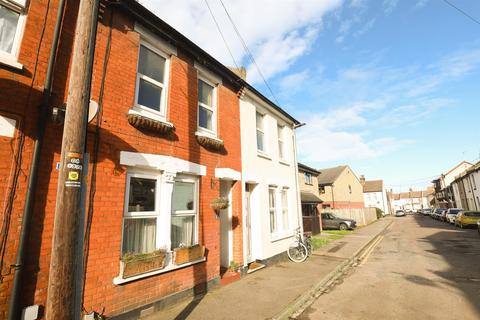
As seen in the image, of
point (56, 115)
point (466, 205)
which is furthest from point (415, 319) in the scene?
point (466, 205)

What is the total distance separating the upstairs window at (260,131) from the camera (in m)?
10.5

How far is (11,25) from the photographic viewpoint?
414 centimetres

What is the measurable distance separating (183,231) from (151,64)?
418 centimetres

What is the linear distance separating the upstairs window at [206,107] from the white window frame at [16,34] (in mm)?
4065

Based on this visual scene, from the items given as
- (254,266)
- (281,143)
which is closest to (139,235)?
(254,266)

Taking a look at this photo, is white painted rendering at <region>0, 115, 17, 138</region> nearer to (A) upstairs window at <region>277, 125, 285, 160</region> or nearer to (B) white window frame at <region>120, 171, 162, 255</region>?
(B) white window frame at <region>120, 171, 162, 255</region>

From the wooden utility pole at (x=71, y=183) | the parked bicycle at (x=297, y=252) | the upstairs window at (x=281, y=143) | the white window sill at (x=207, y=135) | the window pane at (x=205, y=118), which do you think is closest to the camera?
the wooden utility pole at (x=71, y=183)

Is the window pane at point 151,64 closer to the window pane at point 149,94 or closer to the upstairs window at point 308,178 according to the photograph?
the window pane at point 149,94

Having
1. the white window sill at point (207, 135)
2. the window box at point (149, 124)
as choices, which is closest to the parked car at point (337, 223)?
the white window sill at point (207, 135)

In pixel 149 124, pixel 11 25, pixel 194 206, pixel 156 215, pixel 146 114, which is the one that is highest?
pixel 11 25

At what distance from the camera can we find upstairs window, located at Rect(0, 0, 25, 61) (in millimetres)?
4031

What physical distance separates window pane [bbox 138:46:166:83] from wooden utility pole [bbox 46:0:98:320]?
3.13 meters

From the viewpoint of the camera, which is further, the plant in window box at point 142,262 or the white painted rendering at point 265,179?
the white painted rendering at point 265,179

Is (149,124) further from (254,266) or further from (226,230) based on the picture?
(254,266)
